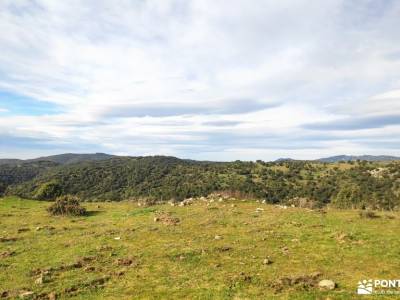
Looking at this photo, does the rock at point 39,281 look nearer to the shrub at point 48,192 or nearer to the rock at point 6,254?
the rock at point 6,254

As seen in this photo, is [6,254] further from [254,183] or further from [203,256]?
[254,183]

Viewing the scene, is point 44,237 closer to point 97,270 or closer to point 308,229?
point 97,270

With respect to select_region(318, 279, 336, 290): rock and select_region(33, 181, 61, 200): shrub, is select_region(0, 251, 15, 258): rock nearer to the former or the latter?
select_region(318, 279, 336, 290): rock

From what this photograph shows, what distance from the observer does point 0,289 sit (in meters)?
11.3

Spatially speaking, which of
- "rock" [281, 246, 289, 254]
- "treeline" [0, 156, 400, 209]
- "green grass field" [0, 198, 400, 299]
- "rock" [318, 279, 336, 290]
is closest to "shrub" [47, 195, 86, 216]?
"green grass field" [0, 198, 400, 299]

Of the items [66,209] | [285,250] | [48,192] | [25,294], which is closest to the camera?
[25,294]

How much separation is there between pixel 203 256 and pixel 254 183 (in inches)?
2633

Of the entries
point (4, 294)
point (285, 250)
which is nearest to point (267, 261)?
point (285, 250)

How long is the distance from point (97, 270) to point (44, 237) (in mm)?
8170

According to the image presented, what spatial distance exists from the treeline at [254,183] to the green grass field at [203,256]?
999 inches

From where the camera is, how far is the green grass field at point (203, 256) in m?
10.5

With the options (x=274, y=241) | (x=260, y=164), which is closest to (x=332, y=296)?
(x=274, y=241)

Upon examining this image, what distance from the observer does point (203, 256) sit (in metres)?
13.8

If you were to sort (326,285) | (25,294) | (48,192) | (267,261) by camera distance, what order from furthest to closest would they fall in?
(48,192) → (267,261) → (25,294) → (326,285)
